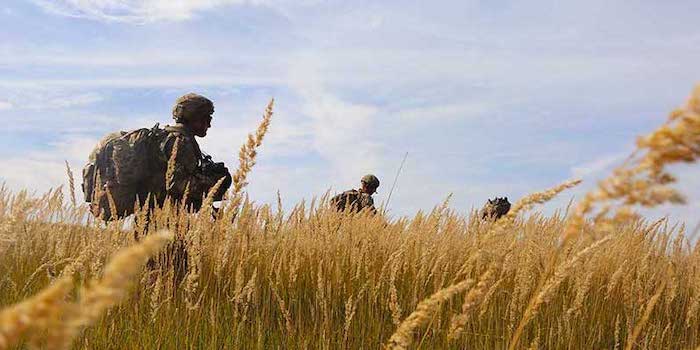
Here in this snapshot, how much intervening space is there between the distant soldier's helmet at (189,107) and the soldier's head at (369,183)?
288 inches

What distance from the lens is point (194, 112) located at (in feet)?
20.6

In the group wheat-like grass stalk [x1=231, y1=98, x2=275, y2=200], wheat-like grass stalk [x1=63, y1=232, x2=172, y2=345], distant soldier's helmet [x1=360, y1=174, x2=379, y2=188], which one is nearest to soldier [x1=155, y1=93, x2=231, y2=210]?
wheat-like grass stalk [x1=231, y1=98, x2=275, y2=200]

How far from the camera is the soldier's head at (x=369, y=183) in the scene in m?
13.5

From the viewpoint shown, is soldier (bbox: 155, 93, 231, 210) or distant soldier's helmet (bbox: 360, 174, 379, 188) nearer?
soldier (bbox: 155, 93, 231, 210)

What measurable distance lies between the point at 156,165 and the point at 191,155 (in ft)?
1.24

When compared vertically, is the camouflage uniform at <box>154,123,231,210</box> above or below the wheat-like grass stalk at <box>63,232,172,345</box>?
above

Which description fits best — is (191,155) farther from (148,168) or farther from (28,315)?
(28,315)

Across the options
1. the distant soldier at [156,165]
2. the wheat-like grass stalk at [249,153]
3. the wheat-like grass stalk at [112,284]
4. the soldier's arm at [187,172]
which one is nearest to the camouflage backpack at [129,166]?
the distant soldier at [156,165]

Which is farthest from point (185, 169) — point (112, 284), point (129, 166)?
point (112, 284)

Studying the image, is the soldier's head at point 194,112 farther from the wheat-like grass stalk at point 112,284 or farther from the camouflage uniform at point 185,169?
the wheat-like grass stalk at point 112,284

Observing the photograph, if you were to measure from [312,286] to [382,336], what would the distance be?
111 centimetres

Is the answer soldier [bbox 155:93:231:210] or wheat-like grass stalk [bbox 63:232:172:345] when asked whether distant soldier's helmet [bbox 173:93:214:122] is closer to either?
soldier [bbox 155:93:231:210]

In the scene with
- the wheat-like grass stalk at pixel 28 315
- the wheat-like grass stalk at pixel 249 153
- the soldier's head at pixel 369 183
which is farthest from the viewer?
the soldier's head at pixel 369 183

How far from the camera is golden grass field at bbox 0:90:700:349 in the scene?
1221mm
